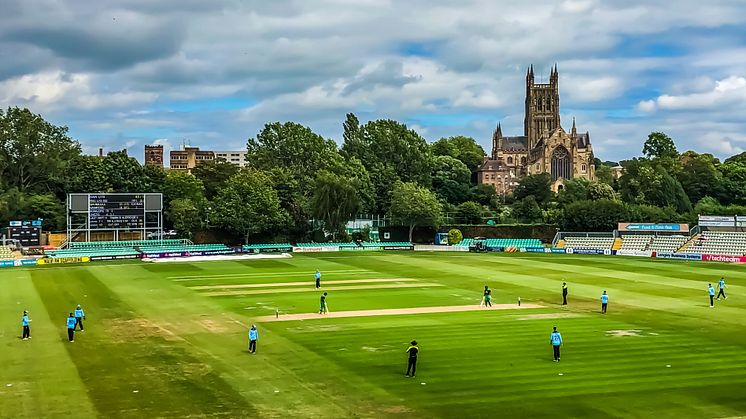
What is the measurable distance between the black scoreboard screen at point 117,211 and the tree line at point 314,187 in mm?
13322

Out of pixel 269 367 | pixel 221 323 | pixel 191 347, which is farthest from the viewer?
pixel 221 323

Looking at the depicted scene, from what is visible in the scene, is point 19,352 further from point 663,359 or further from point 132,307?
point 663,359

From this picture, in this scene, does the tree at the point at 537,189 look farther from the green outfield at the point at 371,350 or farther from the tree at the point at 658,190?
the green outfield at the point at 371,350

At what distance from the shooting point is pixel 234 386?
25.4 meters

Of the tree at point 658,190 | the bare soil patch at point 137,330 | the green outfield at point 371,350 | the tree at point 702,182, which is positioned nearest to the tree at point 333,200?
the green outfield at point 371,350

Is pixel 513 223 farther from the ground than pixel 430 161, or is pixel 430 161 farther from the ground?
pixel 430 161

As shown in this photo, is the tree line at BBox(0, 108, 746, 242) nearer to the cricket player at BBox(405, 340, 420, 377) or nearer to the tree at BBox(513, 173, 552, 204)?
the tree at BBox(513, 173, 552, 204)

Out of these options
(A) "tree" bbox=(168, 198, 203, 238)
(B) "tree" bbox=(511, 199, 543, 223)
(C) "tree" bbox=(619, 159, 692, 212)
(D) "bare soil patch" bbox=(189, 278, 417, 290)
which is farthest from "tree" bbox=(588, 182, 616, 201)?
(D) "bare soil patch" bbox=(189, 278, 417, 290)

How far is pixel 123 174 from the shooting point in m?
112

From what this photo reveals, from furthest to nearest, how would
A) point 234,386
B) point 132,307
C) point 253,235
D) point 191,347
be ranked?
point 253,235 < point 132,307 < point 191,347 < point 234,386

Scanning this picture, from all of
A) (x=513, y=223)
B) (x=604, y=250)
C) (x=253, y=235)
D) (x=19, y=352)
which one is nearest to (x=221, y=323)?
(x=19, y=352)

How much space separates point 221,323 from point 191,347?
6375mm

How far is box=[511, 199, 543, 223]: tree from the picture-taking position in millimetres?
123562

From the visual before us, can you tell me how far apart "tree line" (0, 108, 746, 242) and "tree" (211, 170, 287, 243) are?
0.48ft
